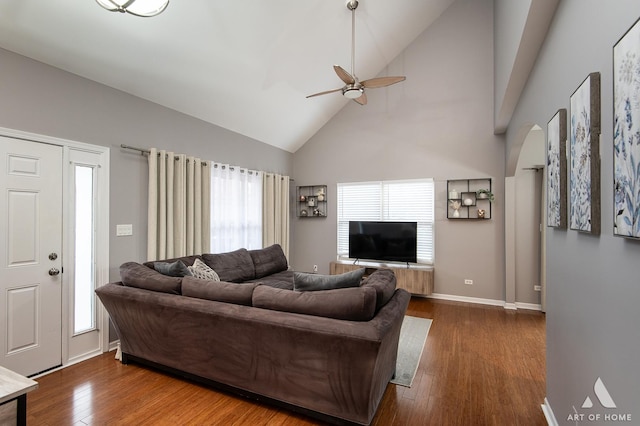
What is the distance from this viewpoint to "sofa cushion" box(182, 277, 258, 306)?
2398 millimetres

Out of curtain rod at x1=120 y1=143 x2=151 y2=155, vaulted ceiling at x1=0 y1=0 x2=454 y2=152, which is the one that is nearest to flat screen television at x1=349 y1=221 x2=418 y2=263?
vaulted ceiling at x1=0 y1=0 x2=454 y2=152

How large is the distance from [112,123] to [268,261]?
9.47ft

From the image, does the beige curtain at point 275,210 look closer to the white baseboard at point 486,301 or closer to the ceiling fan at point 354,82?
the ceiling fan at point 354,82

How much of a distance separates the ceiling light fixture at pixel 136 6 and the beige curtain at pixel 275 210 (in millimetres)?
3810

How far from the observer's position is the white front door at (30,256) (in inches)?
107

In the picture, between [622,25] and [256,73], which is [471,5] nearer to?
[256,73]

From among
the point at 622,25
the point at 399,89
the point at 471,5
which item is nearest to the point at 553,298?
the point at 622,25

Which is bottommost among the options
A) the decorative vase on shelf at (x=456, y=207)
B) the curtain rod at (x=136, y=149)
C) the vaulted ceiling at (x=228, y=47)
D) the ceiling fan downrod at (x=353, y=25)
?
the decorative vase on shelf at (x=456, y=207)

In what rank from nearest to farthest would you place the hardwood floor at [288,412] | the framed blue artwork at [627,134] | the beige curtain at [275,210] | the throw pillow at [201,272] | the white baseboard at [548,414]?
the framed blue artwork at [627,134] → the white baseboard at [548,414] → the hardwood floor at [288,412] → the throw pillow at [201,272] → the beige curtain at [275,210]

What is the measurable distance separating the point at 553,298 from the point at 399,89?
476cm

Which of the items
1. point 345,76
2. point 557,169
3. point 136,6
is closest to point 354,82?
point 345,76

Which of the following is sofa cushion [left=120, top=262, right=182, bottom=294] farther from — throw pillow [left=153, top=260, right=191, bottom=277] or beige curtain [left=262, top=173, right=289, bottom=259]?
beige curtain [left=262, top=173, right=289, bottom=259]

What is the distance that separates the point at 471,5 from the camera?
16.9ft

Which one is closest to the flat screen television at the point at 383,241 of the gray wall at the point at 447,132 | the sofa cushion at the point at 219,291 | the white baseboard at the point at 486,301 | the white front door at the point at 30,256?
the gray wall at the point at 447,132
